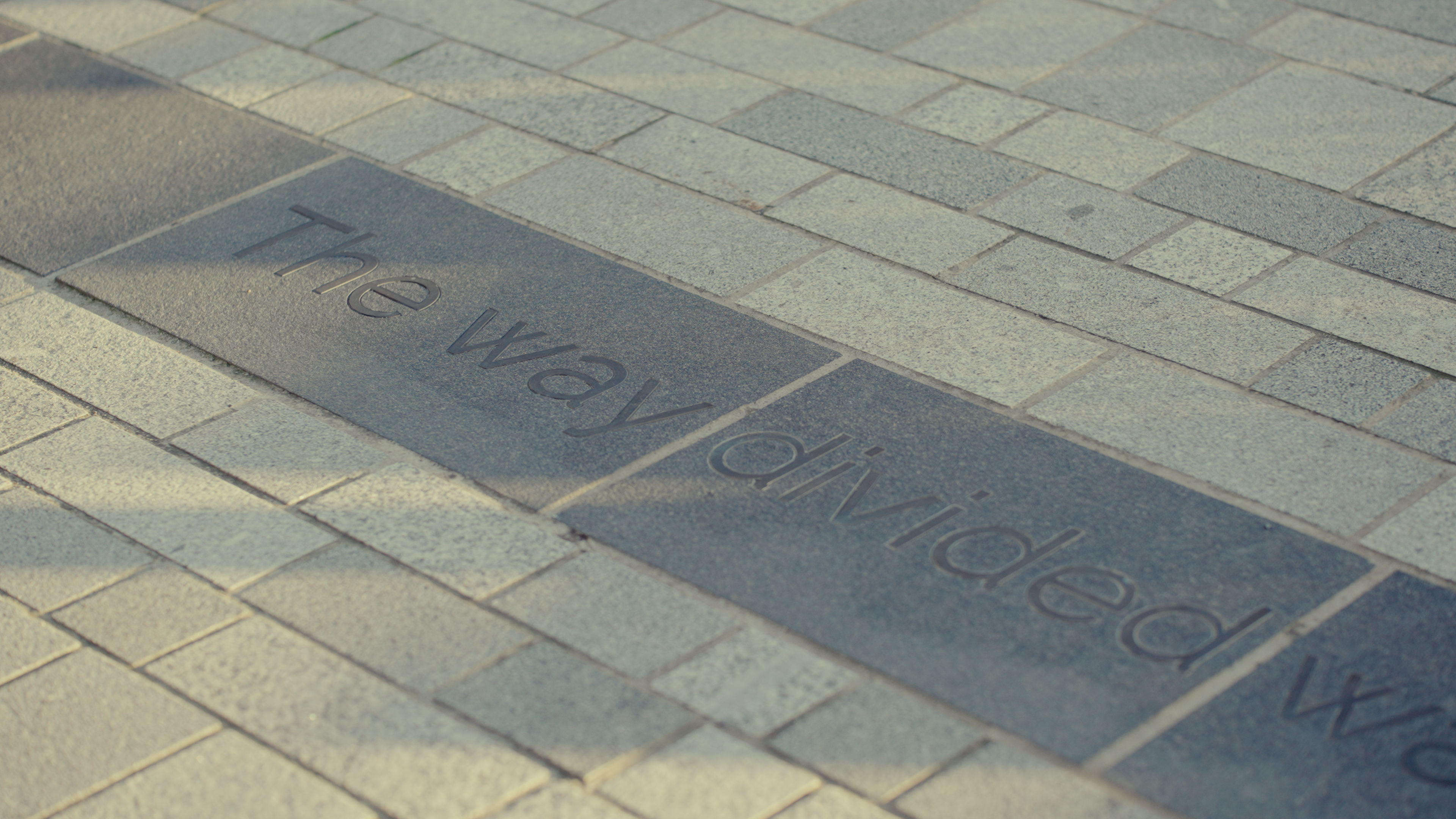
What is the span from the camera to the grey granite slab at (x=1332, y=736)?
12.0ft

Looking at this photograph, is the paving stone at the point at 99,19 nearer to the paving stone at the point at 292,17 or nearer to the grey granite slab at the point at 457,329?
the paving stone at the point at 292,17

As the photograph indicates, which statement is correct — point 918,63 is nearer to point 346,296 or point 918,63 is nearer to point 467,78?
point 467,78

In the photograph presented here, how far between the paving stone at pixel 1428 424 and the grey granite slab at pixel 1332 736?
2.59 ft

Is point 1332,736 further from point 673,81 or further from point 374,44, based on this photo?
point 374,44

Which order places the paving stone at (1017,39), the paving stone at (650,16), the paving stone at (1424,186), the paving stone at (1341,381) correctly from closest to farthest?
the paving stone at (1341,381)
the paving stone at (1424,186)
the paving stone at (1017,39)
the paving stone at (650,16)

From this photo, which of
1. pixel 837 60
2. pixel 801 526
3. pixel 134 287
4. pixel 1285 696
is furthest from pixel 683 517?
pixel 837 60

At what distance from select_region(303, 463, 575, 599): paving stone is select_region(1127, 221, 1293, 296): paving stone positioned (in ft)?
8.78

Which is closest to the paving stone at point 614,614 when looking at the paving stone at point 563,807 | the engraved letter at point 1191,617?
the paving stone at point 563,807

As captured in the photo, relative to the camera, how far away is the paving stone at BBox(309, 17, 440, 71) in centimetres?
755

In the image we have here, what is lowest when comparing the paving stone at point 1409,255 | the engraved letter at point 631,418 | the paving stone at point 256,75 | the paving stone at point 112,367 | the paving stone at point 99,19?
the engraved letter at point 631,418

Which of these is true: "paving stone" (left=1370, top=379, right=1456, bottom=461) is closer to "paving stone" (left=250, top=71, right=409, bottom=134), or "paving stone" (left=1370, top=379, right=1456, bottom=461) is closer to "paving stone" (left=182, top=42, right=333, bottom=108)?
"paving stone" (left=250, top=71, right=409, bottom=134)

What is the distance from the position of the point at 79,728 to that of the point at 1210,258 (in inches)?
171

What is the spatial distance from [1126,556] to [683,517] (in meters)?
1.38

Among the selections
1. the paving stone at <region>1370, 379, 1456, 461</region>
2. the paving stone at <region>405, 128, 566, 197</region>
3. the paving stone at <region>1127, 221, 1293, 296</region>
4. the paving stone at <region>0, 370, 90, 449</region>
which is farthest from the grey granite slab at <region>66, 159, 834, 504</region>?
the paving stone at <region>1370, 379, 1456, 461</region>
